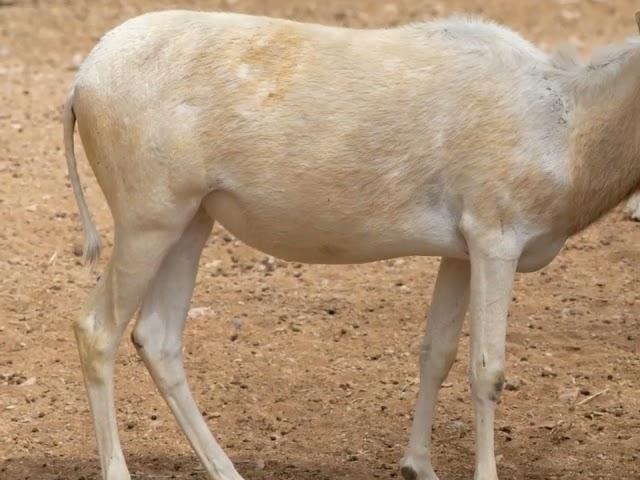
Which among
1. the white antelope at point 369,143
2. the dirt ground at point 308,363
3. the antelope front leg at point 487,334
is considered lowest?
the dirt ground at point 308,363

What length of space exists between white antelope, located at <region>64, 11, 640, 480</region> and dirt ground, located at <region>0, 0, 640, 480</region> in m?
0.98

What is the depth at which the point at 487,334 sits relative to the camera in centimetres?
514

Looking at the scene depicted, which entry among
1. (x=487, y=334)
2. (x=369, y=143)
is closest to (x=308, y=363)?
(x=487, y=334)

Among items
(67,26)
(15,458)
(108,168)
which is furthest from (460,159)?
(67,26)

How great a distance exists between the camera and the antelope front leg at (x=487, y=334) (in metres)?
5.04

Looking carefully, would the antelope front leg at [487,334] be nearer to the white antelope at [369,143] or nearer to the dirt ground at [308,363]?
the white antelope at [369,143]

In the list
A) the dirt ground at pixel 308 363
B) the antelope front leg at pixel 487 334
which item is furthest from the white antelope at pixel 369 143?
the dirt ground at pixel 308 363

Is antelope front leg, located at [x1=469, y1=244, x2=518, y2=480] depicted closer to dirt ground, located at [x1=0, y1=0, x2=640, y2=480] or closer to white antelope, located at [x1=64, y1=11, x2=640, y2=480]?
white antelope, located at [x1=64, y1=11, x2=640, y2=480]

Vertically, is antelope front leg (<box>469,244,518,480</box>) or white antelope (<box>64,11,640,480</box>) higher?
white antelope (<box>64,11,640,480</box>)

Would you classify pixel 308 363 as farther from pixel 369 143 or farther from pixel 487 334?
pixel 369 143

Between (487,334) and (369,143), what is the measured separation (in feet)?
2.60

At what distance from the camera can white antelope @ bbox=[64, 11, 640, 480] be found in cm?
503

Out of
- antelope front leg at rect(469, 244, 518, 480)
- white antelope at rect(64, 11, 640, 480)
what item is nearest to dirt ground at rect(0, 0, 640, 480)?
antelope front leg at rect(469, 244, 518, 480)

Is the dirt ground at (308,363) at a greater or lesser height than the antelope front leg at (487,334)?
lesser
